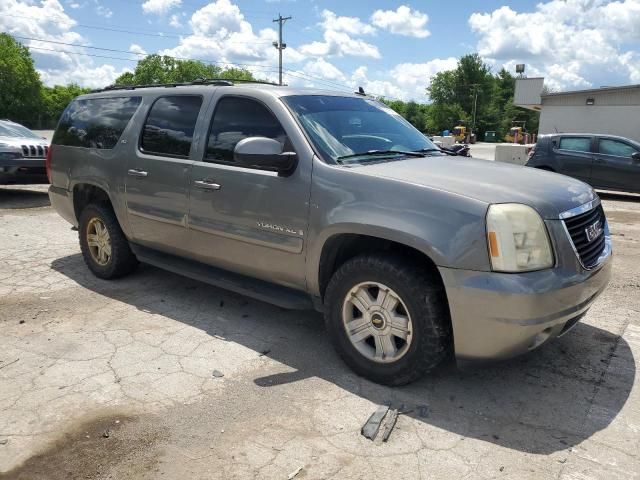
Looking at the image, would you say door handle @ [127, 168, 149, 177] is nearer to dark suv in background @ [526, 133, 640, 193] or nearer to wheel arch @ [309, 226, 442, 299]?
wheel arch @ [309, 226, 442, 299]

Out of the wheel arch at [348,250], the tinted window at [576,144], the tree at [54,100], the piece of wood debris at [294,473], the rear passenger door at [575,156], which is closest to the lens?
the piece of wood debris at [294,473]

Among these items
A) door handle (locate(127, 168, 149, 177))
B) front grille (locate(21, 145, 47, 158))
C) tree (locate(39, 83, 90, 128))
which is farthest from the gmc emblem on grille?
tree (locate(39, 83, 90, 128))

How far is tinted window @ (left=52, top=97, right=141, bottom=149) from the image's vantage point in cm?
484

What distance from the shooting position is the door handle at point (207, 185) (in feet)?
12.7

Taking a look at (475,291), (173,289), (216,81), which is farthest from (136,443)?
(216,81)

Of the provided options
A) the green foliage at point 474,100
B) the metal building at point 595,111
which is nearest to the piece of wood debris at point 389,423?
the metal building at point 595,111

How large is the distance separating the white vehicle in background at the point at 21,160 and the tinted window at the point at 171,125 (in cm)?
580

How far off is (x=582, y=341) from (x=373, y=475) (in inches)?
88.2

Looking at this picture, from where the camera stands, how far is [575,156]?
12.3 m

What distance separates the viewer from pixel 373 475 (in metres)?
2.42

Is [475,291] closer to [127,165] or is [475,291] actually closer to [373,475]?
[373,475]

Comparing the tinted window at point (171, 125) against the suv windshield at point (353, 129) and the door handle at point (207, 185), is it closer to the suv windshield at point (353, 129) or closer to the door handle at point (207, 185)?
the door handle at point (207, 185)

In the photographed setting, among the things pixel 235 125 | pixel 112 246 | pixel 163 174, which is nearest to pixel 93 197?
pixel 112 246

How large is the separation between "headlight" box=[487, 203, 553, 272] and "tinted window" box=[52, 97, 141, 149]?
11.4 feet
